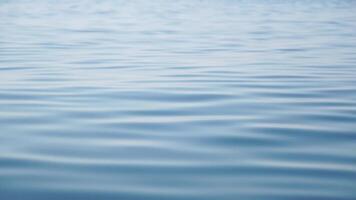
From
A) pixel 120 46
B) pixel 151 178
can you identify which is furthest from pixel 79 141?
pixel 120 46

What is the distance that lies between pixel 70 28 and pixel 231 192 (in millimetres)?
11882

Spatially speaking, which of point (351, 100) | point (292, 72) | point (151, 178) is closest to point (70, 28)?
point (292, 72)

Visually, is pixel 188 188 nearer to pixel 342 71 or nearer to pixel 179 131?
pixel 179 131

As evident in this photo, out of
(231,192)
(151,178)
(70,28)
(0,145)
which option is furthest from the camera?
(70,28)

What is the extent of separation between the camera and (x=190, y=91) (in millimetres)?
5039

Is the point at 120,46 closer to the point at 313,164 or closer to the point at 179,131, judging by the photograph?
the point at 179,131

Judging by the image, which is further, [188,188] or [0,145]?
[0,145]

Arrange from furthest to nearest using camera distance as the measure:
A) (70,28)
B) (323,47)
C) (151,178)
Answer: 1. (70,28)
2. (323,47)
3. (151,178)

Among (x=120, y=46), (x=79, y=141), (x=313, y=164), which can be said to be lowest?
(x=313, y=164)

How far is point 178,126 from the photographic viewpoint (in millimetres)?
3684

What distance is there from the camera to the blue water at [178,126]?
102 inches

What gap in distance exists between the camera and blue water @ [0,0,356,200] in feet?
8.50

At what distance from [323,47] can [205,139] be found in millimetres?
6403

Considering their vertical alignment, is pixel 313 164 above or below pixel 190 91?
below
